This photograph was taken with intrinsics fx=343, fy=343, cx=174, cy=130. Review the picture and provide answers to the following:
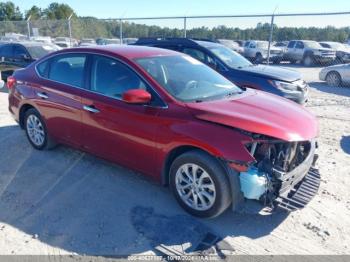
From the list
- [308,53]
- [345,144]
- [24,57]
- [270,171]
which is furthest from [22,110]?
[308,53]

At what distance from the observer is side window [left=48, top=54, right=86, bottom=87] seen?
4.39 m

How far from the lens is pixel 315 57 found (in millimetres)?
22219

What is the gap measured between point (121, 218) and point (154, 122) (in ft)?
3.43

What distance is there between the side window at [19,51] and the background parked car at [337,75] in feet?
35.6

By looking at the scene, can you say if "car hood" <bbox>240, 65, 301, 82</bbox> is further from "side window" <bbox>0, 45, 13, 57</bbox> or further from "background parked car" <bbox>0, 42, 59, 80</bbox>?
"side window" <bbox>0, 45, 13, 57</bbox>

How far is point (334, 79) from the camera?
42.9 feet

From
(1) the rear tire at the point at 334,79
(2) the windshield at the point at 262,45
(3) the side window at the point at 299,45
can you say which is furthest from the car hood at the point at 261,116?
(2) the windshield at the point at 262,45

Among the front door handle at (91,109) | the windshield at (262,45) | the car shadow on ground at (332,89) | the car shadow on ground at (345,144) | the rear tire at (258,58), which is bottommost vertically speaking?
the car shadow on ground at (332,89)

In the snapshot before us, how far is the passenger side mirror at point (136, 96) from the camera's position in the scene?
139 inches

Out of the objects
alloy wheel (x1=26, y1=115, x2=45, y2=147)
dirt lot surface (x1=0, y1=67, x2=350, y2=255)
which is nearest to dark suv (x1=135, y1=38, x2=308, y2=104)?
dirt lot surface (x1=0, y1=67, x2=350, y2=255)

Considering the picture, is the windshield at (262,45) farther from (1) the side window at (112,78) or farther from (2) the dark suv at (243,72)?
(1) the side window at (112,78)

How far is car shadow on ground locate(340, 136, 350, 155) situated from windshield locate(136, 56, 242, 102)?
247 centimetres

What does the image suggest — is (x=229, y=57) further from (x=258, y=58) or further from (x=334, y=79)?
(x=258, y=58)

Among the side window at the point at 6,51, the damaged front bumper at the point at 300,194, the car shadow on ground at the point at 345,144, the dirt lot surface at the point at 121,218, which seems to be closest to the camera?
the dirt lot surface at the point at 121,218
